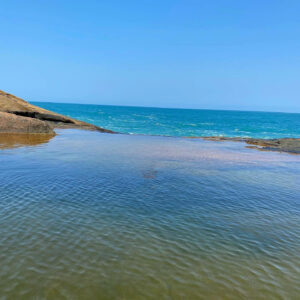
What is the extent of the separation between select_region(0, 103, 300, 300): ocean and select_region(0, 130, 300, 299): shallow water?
3 centimetres

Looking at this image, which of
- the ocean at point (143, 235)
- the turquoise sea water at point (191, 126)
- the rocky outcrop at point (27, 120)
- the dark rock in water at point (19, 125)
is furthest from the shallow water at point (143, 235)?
the turquoise sea water at point (191, 126)

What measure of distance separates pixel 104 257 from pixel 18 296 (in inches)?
74.7

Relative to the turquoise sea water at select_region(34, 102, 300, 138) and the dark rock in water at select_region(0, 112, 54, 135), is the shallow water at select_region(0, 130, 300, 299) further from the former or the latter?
the turquoise sea water at select_region(34, 102, 300, 138)

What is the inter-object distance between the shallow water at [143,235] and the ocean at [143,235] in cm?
3

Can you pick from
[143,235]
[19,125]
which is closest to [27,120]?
[19,125]

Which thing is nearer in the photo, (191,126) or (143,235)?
(143,235)

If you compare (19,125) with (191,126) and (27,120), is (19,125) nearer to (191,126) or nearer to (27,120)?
(27,120)

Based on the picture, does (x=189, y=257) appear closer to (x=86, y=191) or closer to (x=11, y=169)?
(x=86, y=191)

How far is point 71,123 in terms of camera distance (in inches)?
1594

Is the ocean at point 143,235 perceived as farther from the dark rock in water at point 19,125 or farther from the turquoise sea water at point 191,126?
the turquoise sea water at point 191,126

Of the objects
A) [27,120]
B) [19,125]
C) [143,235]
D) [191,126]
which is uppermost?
[27,120]

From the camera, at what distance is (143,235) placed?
7.43m

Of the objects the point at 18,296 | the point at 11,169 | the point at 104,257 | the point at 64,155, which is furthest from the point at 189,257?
the point at 64,155

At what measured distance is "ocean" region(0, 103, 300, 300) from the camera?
5406 mm
